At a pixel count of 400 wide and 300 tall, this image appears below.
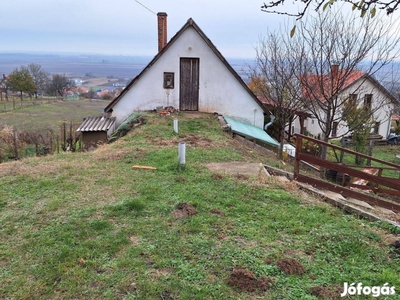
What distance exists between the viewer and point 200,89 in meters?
15.2

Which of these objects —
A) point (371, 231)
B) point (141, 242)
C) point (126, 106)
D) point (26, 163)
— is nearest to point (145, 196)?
point (141, 242)

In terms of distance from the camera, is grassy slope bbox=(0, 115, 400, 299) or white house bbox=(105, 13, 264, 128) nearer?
grassy slope bbox=(0, 115, 400, 299)

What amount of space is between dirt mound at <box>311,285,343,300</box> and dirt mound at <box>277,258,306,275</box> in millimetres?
295

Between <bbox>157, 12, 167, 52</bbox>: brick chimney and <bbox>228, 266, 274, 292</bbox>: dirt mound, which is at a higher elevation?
<bbox>157, 12, 167, 52</bbox>: brick chimney

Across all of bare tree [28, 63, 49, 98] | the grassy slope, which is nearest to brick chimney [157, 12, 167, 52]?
the grassy slope

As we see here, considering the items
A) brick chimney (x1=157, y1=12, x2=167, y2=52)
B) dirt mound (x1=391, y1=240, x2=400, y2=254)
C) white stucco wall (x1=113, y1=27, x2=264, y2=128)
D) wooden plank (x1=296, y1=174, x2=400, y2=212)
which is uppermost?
brick chimney (x1=157, y1=12, x2=167, y2=52)

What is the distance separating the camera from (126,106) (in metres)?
15.5

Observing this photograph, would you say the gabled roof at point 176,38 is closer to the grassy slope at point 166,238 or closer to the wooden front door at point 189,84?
the wooden front door at point 189,84

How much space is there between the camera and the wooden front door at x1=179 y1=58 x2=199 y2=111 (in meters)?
15.0

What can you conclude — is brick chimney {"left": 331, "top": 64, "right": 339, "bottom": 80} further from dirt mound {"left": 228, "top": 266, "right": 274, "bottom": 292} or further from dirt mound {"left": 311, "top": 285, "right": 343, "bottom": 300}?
dirt mound {"left": 228, "top": 266, "right": 274, "bottom": 292}

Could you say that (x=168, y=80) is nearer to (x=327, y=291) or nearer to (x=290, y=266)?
(x=290, y=266)

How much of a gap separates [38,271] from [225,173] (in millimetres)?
4237

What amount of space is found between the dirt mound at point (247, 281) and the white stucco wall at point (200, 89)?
1268 centimetres

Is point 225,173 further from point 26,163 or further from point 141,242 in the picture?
point 26,163
